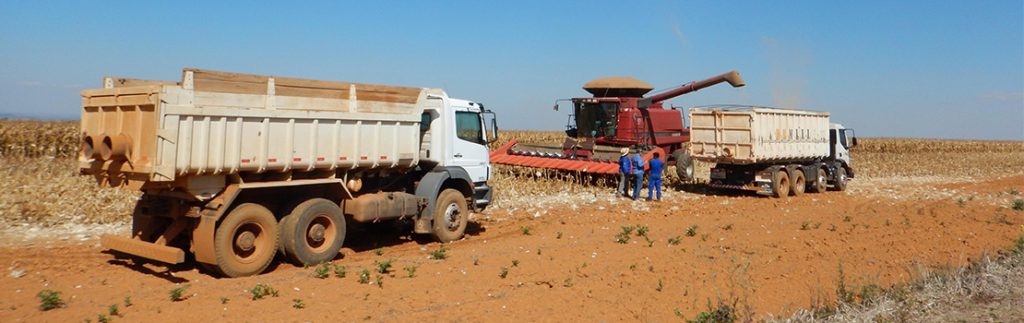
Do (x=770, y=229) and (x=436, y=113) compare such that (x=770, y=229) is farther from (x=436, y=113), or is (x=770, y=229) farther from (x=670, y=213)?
(x=436, y=113)

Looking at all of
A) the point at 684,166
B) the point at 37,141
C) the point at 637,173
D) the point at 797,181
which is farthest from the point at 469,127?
the point at 37,141

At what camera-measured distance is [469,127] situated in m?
12.2

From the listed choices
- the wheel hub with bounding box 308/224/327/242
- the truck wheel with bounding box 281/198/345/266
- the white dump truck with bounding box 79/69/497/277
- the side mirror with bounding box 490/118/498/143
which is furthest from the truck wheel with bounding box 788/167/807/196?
the wheel hub with bounding box 308/224/327/242

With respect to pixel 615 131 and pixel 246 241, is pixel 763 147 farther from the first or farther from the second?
pixel 246 241

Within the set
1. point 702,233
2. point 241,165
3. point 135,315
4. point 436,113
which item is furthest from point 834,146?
point 135,315

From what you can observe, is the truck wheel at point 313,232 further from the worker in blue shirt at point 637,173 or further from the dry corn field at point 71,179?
the worker in blue shirt at point 637,173

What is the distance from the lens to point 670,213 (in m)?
16.1

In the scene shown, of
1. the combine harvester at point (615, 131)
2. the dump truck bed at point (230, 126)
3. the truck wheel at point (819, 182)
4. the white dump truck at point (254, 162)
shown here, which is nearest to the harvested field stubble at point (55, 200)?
the white dump truck at point (254, 162)

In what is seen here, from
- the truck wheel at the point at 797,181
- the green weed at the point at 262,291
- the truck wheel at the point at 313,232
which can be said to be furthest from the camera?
the truck wheel at the point at 797,181

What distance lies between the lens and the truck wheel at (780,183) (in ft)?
63.8

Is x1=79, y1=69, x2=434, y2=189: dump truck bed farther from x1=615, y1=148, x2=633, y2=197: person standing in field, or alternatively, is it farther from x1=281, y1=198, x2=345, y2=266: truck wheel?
x1=615, y1=148, x2=633, y2=197: person standing in field

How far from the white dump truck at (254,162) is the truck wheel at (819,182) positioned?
47.1 feet

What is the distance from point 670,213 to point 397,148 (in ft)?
24.9

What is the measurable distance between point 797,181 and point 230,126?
1698 centimetres
